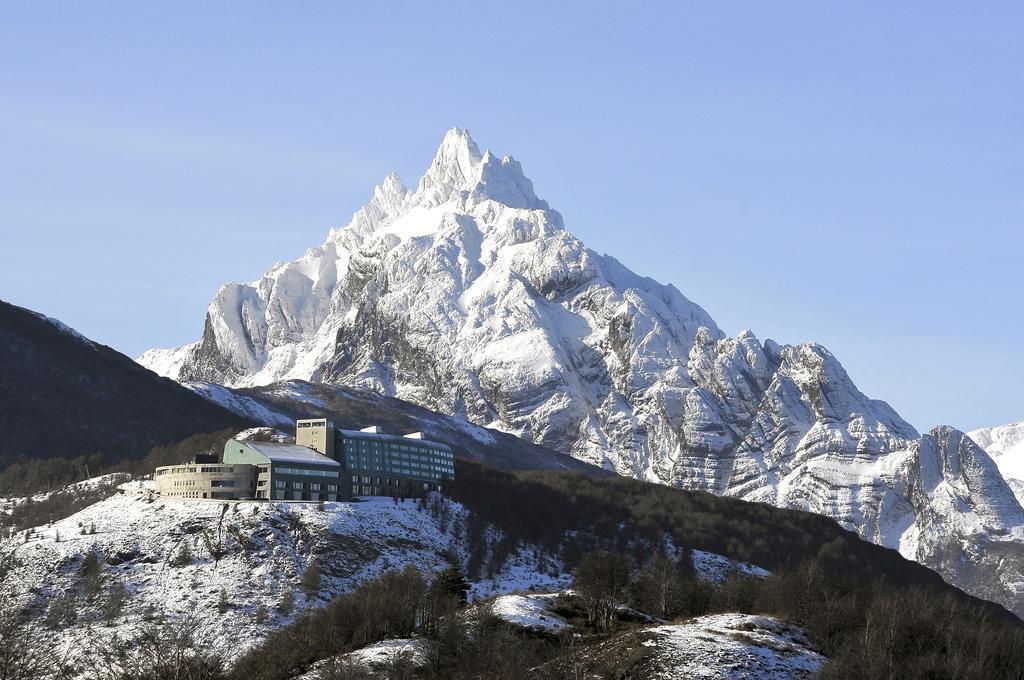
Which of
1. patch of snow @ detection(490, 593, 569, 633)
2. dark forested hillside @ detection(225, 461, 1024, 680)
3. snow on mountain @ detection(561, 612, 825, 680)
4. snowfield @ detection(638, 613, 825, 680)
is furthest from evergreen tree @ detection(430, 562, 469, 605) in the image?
snowfield @ detection(638, 613, 825, 680)

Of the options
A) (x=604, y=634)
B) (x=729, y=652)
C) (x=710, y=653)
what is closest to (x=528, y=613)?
(x=604, y=634)

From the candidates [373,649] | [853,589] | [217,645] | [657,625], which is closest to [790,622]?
[657,625]

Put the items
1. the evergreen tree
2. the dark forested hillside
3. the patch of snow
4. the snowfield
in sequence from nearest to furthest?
the snowfield
the dark forested hillside
the patch of snow
the evergreen tree

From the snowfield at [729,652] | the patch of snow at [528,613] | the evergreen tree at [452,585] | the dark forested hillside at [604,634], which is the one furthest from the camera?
the evergreen tree at [452,585]

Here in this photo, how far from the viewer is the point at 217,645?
636 ft

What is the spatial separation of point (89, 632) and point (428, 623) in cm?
5433

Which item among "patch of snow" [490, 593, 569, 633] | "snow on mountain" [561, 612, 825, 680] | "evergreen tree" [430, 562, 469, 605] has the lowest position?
"snow on mountain" [561, 612, 825, 680]

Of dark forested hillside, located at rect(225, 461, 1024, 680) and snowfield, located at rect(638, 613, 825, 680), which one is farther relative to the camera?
dark forested hillside, located at rect(225, 461, 1024, 680)

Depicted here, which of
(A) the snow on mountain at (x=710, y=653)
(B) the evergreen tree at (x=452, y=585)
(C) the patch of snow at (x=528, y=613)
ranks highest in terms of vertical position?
(B) the evergreen tree at (x=452, y=585)

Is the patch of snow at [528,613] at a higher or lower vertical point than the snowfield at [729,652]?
higher

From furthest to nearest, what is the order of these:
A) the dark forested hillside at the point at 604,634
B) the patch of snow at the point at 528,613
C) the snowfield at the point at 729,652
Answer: the patch of snow at the point at 528,613 → the dark forested hillside at the point at 604,634 → the snowfield at the point at 729,652

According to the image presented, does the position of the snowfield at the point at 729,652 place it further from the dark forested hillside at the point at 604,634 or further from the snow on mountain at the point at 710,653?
the dark forested hillside at the point at 604,634

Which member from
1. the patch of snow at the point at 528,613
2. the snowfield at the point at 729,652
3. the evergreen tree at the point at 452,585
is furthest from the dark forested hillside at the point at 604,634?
the patch of snow at the point at 528,613

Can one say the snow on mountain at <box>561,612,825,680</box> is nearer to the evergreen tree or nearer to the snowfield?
the snowfield
